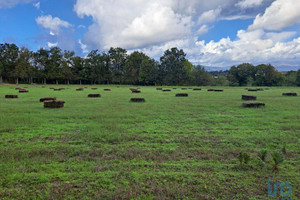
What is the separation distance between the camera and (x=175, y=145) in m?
4.95

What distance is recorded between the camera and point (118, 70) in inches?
3022

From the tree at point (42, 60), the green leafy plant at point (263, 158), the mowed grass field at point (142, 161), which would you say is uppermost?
the tree at point (42, 60)

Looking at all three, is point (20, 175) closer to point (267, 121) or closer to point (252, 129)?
point (252, 129)

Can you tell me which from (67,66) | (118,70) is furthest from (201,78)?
(67,66)

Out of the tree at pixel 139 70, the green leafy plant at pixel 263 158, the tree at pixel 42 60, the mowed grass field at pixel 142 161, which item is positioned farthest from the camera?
the tree at pixel 42 60

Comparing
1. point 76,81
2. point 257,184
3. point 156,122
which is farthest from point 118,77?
point 257,184

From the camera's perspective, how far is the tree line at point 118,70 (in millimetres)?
68875

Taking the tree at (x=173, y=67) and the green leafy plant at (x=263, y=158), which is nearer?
the green leafy plant at (x=263, y=158)

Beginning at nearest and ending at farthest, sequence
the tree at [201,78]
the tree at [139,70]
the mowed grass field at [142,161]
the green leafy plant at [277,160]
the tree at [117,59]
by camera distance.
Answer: the mowed grass field at [142,161] → the green leafy plant at [277,160] → the tree at [201,78] → the tree at [139,70] → the tree at [117,59]

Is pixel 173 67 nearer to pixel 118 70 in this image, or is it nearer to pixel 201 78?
pixel 201 78

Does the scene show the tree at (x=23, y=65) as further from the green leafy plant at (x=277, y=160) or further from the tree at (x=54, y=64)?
the green leafy plant at (x=277, y=160)

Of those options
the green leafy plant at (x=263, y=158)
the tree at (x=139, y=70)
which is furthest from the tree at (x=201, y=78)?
the green leafy plant at (x=263, y=158)

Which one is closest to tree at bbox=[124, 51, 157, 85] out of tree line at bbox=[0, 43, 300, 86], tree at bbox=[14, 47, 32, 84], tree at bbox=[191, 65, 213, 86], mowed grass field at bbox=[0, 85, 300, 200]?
tree line at bbox=[0, 43, 300, 86]

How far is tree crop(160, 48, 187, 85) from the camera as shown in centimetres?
7038
